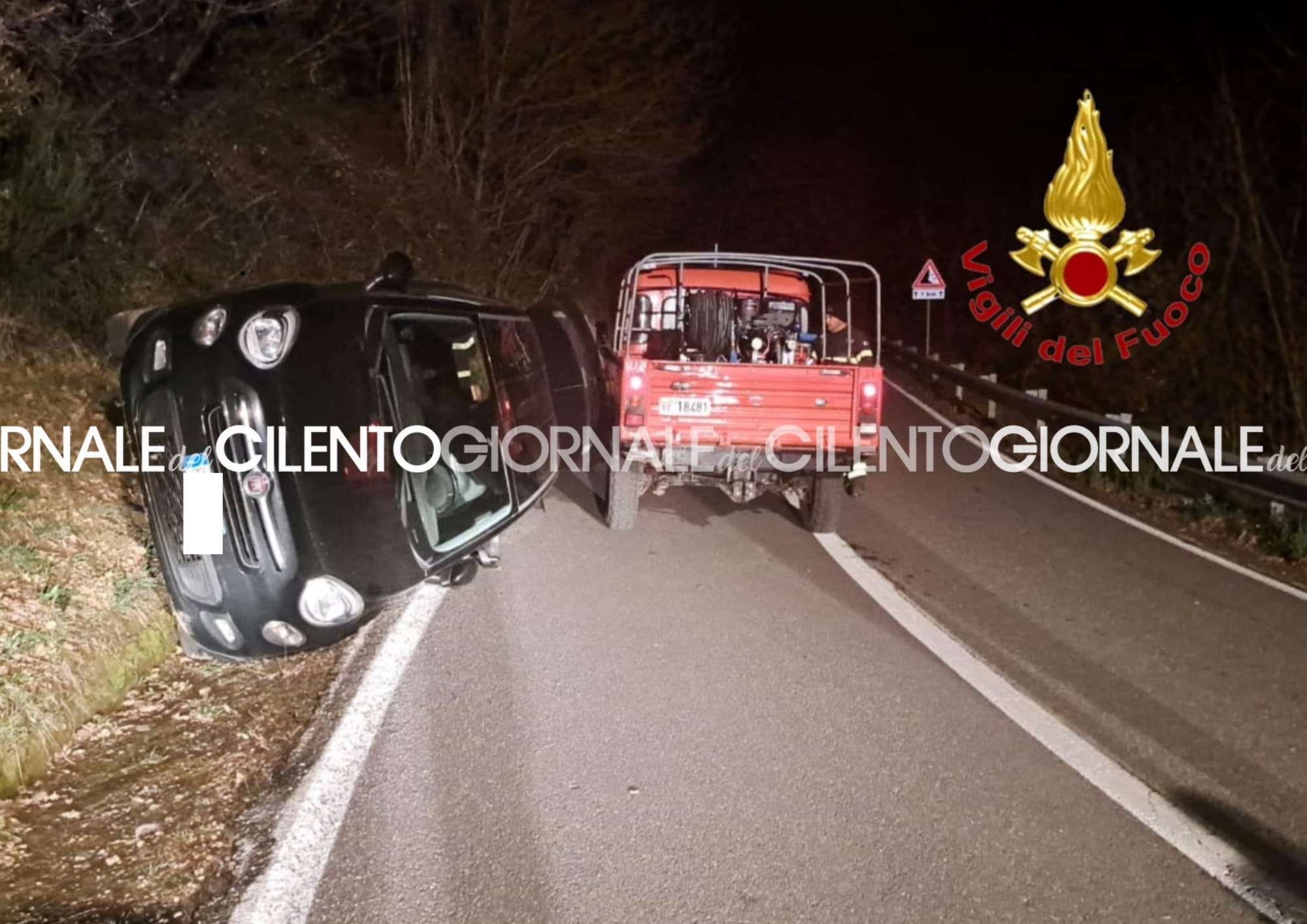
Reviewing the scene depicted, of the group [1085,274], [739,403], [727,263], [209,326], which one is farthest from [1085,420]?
[209,326]

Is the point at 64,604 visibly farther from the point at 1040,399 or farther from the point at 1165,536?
the point at 1040,399

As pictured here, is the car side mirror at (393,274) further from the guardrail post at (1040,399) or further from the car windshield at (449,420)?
the guardrail post at (1040,399)

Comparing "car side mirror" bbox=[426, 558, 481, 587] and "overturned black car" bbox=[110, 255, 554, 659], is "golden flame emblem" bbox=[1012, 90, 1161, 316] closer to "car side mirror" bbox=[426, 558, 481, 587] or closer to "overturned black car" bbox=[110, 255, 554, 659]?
"car side mirror" bbox=[426, 558, 481, 587]

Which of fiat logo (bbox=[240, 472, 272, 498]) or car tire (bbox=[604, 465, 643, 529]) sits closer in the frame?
fiat logo (bbox=[240, 472, 272, 498])

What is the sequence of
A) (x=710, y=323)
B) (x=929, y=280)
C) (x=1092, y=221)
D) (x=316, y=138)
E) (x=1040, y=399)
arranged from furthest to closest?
(x=929, y=280) < (x=1092, y=221) < (x=316, y=138) < (x=1040, y=399) < (x=710, y=323)

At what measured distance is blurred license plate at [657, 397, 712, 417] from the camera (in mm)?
8164

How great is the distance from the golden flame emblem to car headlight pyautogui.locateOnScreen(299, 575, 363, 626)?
16.6 meters

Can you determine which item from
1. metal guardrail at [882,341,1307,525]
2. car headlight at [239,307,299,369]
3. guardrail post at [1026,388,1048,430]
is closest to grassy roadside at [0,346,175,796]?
car headlight at [239,307,299,369]

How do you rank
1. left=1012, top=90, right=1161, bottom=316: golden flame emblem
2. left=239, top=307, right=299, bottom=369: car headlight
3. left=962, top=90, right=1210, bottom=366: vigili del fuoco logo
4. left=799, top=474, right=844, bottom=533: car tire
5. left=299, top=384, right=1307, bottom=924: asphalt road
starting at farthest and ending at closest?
left=1012, top=90, right=1161, bottom=316: golden flame emblem < left=962, top=90, right=1210, bottom=366: vigili del fuoco logo < left=799, top=474, right=844, bottom=533: car tire < left=239, top=307, right=299, bottom=369: car headlight < left=299, top=384, right=1307, bottom=924: asphalt road

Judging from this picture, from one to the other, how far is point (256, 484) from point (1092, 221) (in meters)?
17.6

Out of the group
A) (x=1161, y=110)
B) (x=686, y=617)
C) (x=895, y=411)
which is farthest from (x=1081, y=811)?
(x=1161, y=110)

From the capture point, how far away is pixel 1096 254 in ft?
65.7

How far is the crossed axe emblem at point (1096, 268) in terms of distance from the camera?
61.0 ft

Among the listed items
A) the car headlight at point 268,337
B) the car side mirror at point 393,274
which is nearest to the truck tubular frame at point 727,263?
the car side mirror at point 393,274
